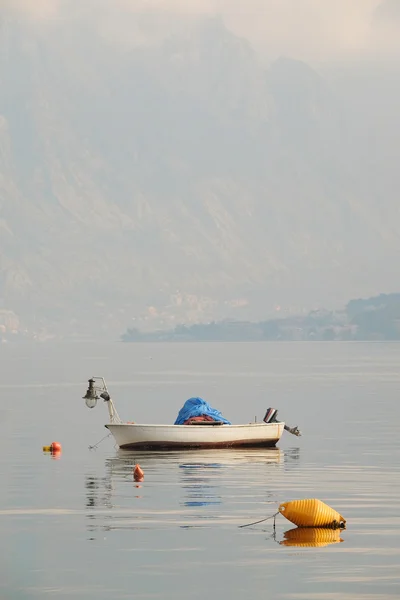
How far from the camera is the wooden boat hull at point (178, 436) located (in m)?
83.4

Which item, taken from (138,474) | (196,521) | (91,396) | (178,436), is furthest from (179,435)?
(196,521)

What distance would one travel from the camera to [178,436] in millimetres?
83562

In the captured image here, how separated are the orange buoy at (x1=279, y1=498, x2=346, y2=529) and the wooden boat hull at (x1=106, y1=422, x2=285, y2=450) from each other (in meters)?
31.0

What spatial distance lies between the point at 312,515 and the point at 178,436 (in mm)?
32191

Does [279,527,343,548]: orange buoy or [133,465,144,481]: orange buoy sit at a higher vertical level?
[133,465,144,481]: orange buoy

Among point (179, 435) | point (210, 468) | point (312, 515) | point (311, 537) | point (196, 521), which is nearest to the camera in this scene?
point (311, 537)

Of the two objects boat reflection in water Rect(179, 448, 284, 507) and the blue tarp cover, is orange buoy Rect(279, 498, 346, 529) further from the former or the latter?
the blue tarp cover

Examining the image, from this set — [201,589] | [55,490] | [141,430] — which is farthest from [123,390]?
[201,589]

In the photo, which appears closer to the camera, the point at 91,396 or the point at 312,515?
the point at 312,515

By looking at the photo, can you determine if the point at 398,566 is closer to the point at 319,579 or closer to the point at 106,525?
the point at 319,579

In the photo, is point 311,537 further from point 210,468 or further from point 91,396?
point 91,396

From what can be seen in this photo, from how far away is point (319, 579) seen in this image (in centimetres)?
4250

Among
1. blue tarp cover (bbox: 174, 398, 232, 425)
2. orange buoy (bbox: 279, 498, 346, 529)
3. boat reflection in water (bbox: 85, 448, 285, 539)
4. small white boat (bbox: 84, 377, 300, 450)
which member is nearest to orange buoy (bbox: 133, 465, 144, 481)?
boat reflection in water (bbox: 85, 448, 285, 539)

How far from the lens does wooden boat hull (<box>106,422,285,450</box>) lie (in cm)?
8344
